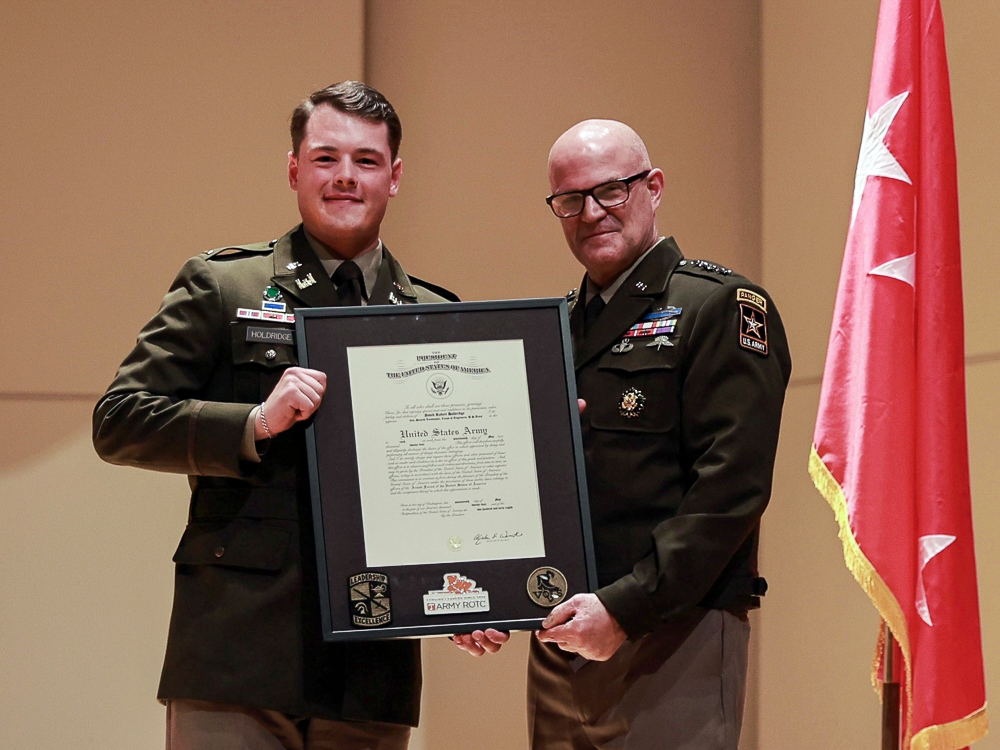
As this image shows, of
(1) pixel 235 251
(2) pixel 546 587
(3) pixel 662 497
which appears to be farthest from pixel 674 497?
(1) pixel 235 251

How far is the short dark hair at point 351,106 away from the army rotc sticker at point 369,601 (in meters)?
0.86

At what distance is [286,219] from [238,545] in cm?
185

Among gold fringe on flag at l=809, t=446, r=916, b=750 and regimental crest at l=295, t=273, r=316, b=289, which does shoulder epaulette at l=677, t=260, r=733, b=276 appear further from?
regimental crest at l=295, t=273, r=316, b=289

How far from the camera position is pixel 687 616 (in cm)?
202

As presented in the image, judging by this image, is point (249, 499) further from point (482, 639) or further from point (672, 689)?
point (672, 689)

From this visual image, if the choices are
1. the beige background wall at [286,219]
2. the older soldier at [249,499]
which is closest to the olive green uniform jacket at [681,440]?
the older soldier at [249,499]

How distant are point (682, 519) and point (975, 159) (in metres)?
1.43

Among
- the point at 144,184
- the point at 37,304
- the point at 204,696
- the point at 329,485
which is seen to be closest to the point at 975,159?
the point at 329,485

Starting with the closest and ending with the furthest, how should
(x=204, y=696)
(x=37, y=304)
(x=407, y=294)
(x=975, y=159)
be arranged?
(x=204, y=696) < (x=407, y=294) < (x=975, y=159) < (x=37, y=304)

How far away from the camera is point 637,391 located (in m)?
2.10

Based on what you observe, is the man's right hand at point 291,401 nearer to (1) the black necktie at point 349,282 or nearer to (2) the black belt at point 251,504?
(2) the black belt at point 251,504

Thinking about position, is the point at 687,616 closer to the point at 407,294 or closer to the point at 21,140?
the point at 407,294

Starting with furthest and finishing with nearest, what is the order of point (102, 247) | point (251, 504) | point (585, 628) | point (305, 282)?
point (102, 247) → point (305, 282) → point (251, 504) → point (585, 628)

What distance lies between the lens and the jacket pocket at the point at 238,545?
1.98m
